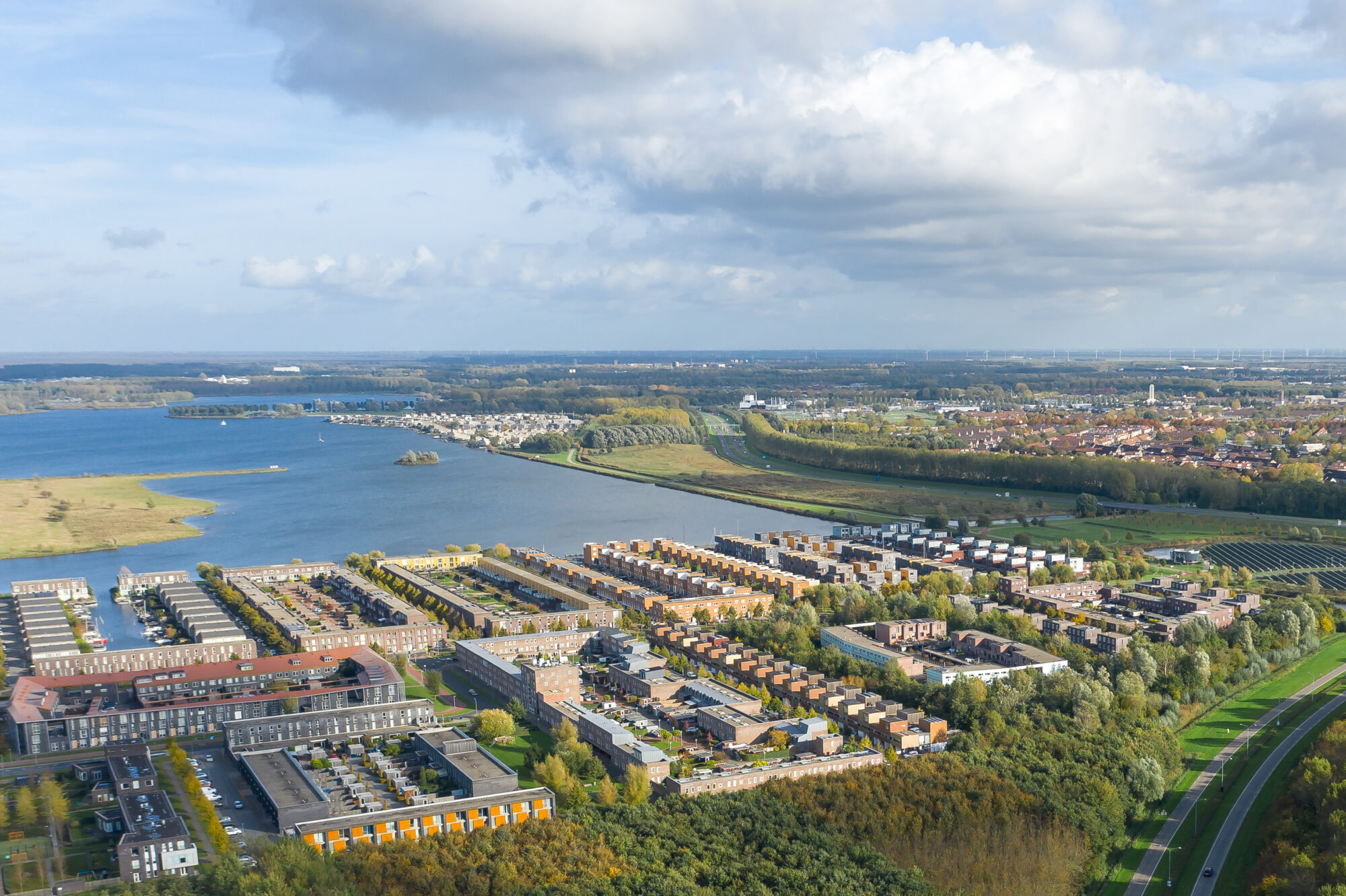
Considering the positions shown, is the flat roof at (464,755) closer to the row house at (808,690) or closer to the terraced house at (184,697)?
the terraced house at (184,697)

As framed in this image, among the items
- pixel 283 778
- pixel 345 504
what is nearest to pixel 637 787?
pixel 283 778

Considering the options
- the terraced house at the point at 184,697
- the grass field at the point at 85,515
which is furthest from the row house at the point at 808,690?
the grass field at the point at 85,515

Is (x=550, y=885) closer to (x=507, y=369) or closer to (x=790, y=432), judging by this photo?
(x=790, y=432)

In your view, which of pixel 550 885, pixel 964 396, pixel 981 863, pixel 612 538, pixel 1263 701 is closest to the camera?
pixel 550 885

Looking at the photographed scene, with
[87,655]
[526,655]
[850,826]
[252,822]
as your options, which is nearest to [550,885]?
[850,826]

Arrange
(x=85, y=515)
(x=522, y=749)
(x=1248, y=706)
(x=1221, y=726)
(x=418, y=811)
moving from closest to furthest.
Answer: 1. (x=418, y=811)
2. (x=522, y=749)
3. (x=1221, y=726)
4. (x=1248, y=706)
5. (x=85, y=515)

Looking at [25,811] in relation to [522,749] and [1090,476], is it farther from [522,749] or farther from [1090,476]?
[1090,476]
